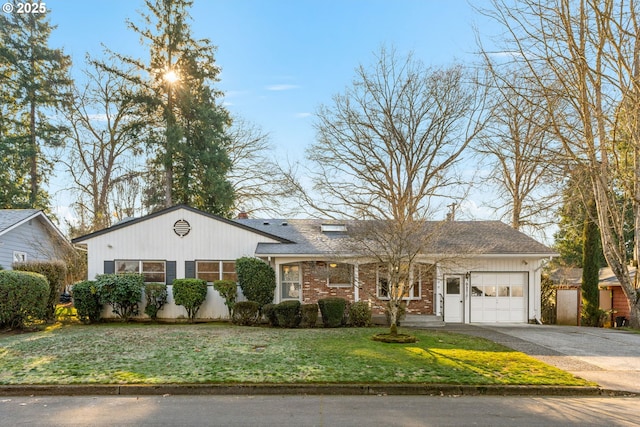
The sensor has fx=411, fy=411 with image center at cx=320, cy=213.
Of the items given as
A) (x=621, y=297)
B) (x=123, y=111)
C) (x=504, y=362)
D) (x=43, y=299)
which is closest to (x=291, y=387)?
(x=504, y=362)

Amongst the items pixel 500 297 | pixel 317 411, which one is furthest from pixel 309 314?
pixel 317 411

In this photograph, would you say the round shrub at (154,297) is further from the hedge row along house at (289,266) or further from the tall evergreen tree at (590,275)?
the tall evergreen tree at (590,275)

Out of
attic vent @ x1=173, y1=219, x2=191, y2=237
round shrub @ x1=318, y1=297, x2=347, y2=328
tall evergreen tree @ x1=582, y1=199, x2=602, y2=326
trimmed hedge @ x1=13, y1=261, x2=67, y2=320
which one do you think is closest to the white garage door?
tall evergreen tree @ x1=582, y1=199, x2=602, y2=326

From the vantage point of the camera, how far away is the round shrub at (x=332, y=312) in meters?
14.2

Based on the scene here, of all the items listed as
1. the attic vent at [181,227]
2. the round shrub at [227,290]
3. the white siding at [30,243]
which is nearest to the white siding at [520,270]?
the round shrub at [227,290]

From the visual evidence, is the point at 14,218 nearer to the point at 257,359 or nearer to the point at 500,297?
the point at 257,359

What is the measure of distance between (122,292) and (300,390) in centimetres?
1080

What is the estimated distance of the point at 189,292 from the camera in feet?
50.2

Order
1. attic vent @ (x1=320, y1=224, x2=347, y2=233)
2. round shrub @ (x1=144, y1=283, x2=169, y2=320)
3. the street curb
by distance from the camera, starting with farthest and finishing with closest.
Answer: attic vent @ (x1=320, y1=224, x2=347, y2=233)
round shrub @ (x1=144, y1=283, x2=169, y2=320)
the street curb

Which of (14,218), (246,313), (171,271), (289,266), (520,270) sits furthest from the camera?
(14,218)

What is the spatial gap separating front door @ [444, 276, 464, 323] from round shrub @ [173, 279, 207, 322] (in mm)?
9379

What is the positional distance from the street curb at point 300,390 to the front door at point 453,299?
9197 millimetres

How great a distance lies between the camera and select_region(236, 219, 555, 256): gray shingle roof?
51.2 ft

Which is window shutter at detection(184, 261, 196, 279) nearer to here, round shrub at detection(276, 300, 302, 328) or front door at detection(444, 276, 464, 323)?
round shrub at detection(276, 300, 302, 328)
